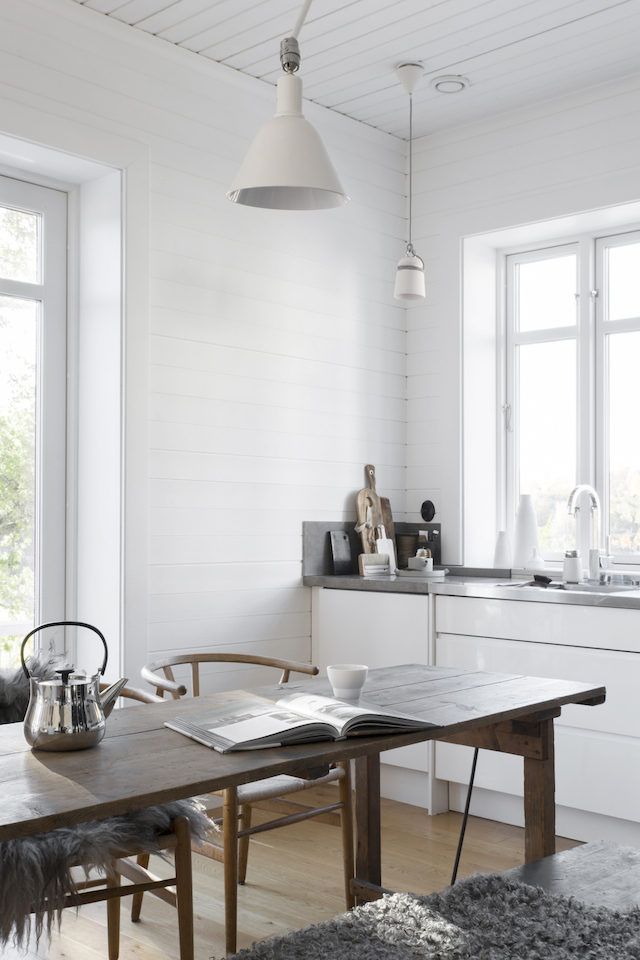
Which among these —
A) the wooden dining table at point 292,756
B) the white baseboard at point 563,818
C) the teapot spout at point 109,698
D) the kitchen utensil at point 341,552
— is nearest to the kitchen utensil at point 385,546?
the kitchen utensil at point 341,552

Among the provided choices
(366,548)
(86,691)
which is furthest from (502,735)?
(366,548)

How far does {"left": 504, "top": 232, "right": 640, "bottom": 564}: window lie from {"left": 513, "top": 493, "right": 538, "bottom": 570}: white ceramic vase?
0.41 ft

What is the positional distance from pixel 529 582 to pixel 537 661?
573 mm

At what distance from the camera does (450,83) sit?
4082 millimetres

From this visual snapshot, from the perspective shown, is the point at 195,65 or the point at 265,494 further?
the point at 265,494

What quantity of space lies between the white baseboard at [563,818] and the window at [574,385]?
1081 millimetres

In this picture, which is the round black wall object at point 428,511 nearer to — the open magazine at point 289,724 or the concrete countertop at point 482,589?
the concrete countertop at point 482,589

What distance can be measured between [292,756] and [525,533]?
2.81 metres

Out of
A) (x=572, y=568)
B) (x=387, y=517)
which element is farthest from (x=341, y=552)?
(x=572, y=568)

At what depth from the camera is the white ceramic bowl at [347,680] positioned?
215 cm

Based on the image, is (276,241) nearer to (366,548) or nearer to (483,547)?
(366,548)

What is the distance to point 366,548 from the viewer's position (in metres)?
4.44

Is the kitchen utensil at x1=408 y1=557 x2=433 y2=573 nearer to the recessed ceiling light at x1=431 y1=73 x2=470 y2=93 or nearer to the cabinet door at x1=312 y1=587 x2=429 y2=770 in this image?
the cabinet door at x1=312 y1=587 x2=429 y2=770

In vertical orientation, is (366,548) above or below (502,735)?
above
